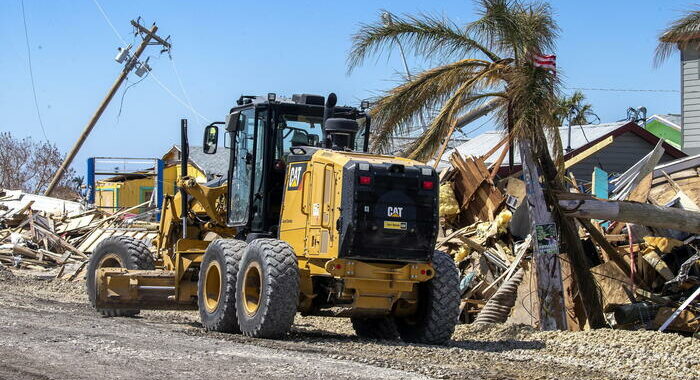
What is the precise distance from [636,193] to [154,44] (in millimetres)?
28333

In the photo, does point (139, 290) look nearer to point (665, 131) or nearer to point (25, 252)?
point (25, 252)

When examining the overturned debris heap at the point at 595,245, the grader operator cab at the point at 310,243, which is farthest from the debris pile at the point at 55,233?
the grader operator cab at the point at 310,243

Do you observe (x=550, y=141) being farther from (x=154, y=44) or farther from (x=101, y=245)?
(x=154, y=44)

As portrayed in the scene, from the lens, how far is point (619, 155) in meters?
28.5

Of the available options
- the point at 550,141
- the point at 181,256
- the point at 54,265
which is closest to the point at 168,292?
the point at 181,256

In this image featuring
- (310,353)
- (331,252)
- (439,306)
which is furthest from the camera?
(439,306)

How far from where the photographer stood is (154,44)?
41875mm

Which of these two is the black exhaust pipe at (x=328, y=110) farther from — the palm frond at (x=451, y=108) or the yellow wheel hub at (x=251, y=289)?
the yellow wheel hub at (x=251, y=289)

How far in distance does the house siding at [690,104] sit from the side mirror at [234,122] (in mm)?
15836

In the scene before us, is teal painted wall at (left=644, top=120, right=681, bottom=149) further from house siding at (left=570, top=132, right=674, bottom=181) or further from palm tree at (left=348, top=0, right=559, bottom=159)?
palm tree at (left=348, top=0, right=559, bottom=159)

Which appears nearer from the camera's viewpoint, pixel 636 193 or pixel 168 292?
pixel 168 292

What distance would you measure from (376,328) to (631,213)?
150 inches

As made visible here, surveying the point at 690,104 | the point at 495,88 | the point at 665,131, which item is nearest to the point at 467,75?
the point at 495,88

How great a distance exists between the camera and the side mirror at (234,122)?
13.5 meters
